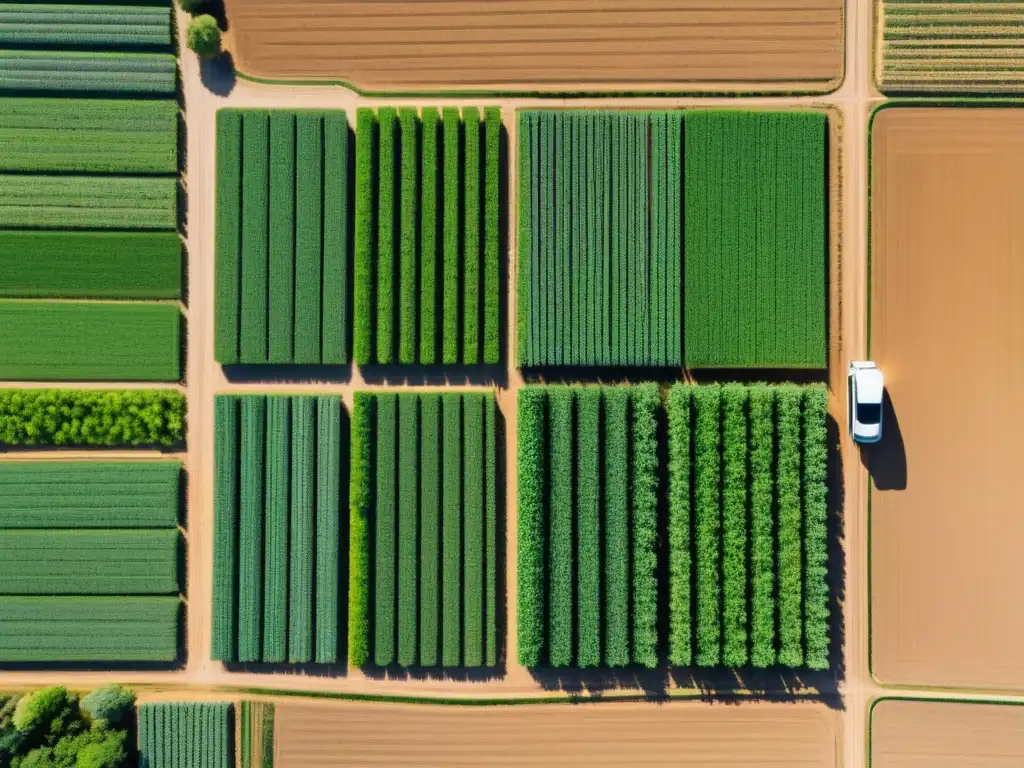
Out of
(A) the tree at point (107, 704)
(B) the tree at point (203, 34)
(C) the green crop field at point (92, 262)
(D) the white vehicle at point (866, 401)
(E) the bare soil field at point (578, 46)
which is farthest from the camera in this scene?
(E) the bare soil field at point (578, 46)

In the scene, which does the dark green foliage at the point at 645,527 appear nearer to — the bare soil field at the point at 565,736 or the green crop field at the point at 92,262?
the bare soil field at the point at 565,736

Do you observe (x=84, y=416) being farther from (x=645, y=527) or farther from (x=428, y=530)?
(x=645, y=527)

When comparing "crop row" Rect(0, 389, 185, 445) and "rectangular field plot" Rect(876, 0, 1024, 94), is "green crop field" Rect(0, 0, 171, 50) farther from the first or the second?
"rectangular field plot" Rect(876, 0, 1024, 94)

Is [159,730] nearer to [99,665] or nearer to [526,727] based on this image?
[99,665]

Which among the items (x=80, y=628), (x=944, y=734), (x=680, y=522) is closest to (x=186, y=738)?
(x=80, y=628)

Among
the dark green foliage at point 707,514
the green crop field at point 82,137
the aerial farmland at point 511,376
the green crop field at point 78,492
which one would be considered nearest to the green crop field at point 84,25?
the aerial farmland at point 511,376

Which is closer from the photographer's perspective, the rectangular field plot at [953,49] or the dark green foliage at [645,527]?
the dark green foliage at [645,527]
